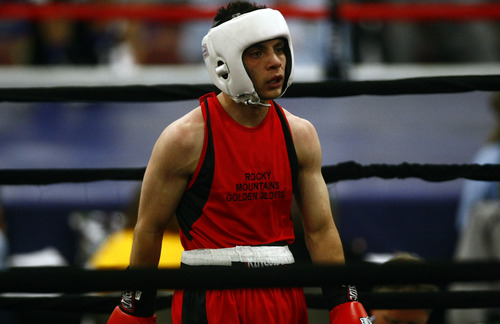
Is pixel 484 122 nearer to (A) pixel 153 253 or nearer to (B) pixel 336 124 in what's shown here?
(B) pixel 336 124

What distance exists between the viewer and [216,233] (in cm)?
183

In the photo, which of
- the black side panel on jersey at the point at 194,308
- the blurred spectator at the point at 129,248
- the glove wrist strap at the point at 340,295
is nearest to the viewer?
the black side panel on jersey at the point at 194,308

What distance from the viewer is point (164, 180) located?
1805 mm

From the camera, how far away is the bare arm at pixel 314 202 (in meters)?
1.91

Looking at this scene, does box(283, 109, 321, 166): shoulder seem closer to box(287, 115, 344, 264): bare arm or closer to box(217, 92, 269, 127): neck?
box(287, 115, 344, 264): bare arm

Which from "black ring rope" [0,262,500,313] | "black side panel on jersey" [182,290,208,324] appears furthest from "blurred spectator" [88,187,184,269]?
"black ring rope" [0,262,500,313]

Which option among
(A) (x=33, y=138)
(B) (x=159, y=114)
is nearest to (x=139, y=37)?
(B) (x=159, y=114)

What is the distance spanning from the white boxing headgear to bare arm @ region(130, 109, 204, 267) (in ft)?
0.47

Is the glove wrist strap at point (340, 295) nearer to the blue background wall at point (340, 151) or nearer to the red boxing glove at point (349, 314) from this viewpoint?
Answer: the red boxing glove at point (349, 314)

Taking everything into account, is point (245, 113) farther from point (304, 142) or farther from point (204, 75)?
point (204, 75)

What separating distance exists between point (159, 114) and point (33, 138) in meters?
1.13

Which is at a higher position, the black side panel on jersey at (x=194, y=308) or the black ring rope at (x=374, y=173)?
the black ring rope at (x=374, y=173)

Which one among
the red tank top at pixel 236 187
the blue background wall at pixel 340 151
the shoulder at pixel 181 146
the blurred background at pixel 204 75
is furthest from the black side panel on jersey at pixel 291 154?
the blurred background at pixel 204 75

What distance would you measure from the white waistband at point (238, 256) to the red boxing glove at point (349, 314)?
0.66 feet
